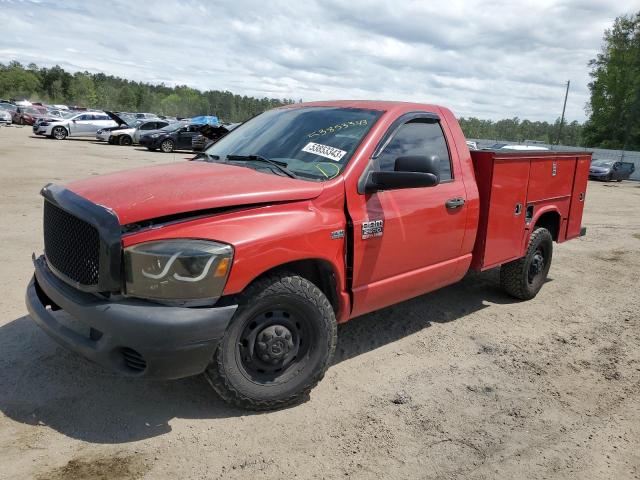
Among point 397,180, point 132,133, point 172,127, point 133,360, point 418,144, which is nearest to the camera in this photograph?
point 133,360

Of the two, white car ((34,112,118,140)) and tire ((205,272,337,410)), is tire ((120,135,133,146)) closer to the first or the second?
white car ((34,112,118,140))

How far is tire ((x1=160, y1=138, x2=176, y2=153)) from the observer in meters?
25.0

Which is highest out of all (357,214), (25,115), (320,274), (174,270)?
(25,115)

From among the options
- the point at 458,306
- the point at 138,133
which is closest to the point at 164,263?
the point at 458,306

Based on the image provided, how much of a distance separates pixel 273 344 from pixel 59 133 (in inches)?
1150

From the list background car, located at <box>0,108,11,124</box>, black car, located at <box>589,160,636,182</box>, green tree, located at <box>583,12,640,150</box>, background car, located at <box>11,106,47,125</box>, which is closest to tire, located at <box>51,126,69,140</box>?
background car, located at <box>0,108,11,124</box>

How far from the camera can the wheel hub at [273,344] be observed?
121 inches

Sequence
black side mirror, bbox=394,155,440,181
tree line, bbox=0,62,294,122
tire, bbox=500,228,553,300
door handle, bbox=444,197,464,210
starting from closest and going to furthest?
black side mirror, bbox=394,155,440,181, door handle, bbox=444,197,464,210, tire, bbox=500,228,553,300, tree line, bbox=0,62,294,122

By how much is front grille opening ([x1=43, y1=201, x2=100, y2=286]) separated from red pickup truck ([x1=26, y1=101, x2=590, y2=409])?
12mm

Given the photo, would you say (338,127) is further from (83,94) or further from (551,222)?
(83,94)

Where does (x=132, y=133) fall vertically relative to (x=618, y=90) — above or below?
below

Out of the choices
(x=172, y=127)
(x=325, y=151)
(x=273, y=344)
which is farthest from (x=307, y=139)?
(x=172, y=127)

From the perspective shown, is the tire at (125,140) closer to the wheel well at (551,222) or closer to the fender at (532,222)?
the wheel well at (551,222)

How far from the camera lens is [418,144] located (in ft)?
13.4
